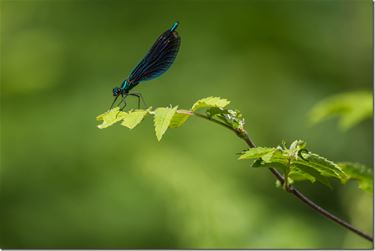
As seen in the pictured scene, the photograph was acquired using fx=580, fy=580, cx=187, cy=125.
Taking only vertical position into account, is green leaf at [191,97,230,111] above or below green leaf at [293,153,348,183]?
above

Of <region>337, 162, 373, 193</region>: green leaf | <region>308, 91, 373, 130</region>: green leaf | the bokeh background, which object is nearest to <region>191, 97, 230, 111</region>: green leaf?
<region>337, 162, 373, 193</region>: green leaf

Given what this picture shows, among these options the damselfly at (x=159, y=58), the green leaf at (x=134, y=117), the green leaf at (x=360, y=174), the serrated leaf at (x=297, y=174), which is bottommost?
the green leaf at (x=134, y=117)

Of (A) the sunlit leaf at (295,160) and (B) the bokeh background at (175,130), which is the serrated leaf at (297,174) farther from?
(B) the bokeh background at (175,130)

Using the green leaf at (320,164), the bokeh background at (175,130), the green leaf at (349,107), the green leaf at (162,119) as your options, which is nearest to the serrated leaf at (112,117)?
the green leaf at (162,119)

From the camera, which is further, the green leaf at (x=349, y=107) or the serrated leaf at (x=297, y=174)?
the green leaf at (x=349, y=107)

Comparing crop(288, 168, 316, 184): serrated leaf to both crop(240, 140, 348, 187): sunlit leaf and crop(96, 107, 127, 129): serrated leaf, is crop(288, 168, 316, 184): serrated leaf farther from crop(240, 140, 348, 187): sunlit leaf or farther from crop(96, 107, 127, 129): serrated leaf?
crop(96, 107, 127, 129): serrated leaf

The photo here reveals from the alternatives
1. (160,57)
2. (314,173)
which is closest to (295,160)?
(314,173)
